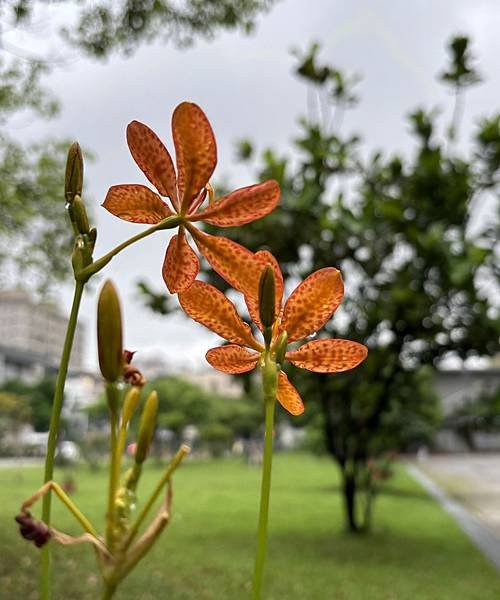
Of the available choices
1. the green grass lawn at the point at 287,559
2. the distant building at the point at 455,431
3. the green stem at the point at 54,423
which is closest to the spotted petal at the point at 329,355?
the green stem at the point at 54,423

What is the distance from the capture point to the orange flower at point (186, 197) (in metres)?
0.37

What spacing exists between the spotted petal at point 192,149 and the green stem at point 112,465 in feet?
0.32

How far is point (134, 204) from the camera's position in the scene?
40cm

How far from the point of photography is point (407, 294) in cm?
486

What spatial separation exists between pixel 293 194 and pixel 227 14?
4.16 feet

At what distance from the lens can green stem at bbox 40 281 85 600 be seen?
36cm

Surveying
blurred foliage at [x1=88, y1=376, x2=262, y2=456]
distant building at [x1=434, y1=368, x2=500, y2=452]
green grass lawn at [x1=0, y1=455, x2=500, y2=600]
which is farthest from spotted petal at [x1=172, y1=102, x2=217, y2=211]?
distant building at [x1=434, y1=368, x2=500, y2=452]

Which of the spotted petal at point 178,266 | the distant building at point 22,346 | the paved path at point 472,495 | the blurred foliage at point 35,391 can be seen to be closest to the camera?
Result: the spotted petal at point 178,266

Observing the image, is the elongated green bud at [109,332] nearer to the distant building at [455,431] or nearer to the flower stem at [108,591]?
the flower stem at [108,591]

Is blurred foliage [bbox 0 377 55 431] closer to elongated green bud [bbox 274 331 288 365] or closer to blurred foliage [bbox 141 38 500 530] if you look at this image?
blurred foliage [bbox 141 38 500 530]

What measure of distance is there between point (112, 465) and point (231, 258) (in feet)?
0.38

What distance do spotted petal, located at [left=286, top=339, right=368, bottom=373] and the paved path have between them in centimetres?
615

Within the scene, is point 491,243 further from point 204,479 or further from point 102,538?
point 204,479

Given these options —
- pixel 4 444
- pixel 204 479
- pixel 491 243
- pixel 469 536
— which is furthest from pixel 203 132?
pixel 4 444
